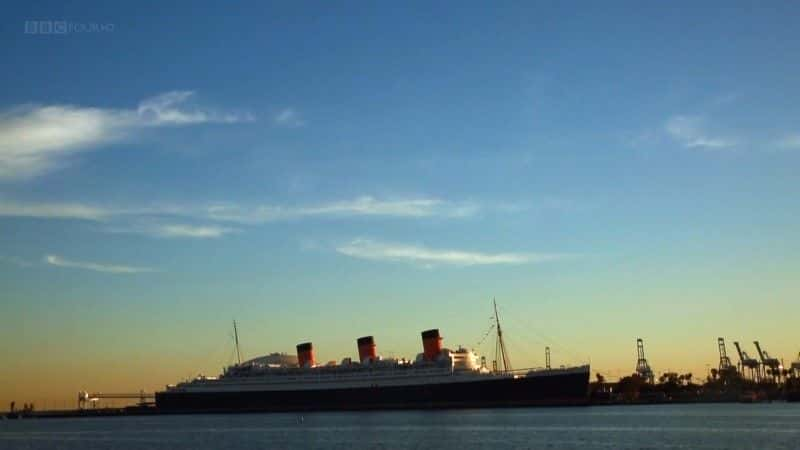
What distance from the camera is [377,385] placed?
313ft

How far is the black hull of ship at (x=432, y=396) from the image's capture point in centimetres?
8850

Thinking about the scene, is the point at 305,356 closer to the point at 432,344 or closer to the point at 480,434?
the point at 432,344

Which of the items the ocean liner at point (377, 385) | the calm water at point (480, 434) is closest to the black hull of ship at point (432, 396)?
the ocean liner at point (377, 385)

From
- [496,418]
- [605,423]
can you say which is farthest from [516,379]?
[605,423]

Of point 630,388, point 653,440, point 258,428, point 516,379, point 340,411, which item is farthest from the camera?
point 630,388

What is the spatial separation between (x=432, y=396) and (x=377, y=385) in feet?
22.4

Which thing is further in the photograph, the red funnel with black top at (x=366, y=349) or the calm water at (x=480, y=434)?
the red funnel with black top at (x=366, y=349)

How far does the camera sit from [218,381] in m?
109

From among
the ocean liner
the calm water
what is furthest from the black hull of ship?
the calm water

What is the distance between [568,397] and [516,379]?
19.3 ft

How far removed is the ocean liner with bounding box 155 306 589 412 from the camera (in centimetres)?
8888

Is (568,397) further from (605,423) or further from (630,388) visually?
(630,388)

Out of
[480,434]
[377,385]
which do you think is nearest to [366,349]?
[377,385]

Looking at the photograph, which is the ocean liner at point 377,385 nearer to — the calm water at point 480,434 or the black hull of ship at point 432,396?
the black hull of ship at point 432,396
